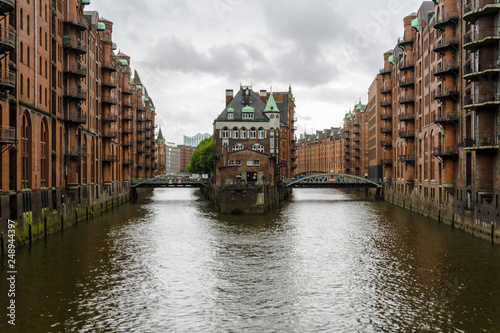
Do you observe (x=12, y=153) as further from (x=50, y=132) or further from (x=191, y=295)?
(x=191, y=295)

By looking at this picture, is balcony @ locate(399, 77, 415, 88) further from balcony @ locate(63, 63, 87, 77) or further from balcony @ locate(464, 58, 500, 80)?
balcony @ locate(63, 63, 87, 77)

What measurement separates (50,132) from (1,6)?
17.1 metres

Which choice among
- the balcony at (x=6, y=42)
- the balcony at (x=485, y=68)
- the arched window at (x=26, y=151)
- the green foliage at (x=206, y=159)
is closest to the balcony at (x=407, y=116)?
the balcony at (x=485, y=68)

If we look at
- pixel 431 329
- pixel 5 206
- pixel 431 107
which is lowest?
pixel 431 329

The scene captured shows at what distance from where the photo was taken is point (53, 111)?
Result: 47531 millimetres

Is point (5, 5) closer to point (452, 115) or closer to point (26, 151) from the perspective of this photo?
point (26, 151)

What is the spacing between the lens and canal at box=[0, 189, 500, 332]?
20.9 meters

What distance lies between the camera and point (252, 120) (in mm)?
90625

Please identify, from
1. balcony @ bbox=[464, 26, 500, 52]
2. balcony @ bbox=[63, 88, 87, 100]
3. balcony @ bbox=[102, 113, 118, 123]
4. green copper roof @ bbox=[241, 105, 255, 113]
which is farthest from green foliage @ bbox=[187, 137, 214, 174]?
balcony @ bbox=[464, 26, 500, 52]

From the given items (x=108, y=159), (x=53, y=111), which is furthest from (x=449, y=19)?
(x=108, y=159)

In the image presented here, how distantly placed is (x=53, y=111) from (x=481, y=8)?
3729 centimetres

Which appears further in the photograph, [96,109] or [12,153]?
[96,109]

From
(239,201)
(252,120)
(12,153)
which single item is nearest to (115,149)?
(252,120)

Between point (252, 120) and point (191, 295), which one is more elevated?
point (252, 120)
